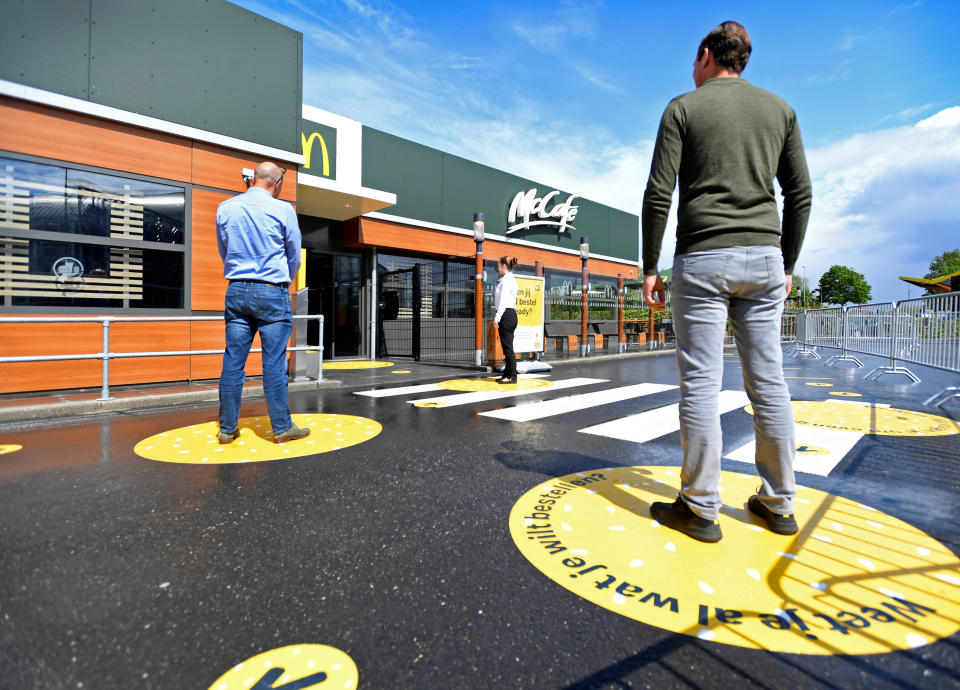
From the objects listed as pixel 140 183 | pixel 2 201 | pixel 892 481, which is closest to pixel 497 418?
pixel 892 481

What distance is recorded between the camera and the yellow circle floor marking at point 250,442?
10.4 ft

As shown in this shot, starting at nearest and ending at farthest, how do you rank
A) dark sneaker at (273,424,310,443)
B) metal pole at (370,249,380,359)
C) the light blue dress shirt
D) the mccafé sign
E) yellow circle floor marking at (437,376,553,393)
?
the light blue dress shirt → dark sneaker at (273,424,310,443) → yellow circle floor marking at (437,376,553,393) → metal pole at (370,249,380,359) → the mccafé sign

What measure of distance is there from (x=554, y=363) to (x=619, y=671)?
31.2 feet

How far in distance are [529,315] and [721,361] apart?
7.62 meters

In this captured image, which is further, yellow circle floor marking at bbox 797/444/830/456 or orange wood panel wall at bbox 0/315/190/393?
orange wood panel wall at bbox 0/315/190/393

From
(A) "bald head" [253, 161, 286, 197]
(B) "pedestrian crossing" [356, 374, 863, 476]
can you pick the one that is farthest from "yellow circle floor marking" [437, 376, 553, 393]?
(A) "bald head" [253, 161, 286, 197]

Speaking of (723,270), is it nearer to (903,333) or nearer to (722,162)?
(722,162)

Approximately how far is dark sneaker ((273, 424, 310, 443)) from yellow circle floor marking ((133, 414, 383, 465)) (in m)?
0.04

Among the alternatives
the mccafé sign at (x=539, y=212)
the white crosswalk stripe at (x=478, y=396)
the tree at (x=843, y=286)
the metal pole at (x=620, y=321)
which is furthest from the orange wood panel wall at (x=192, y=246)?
the tree at (x=843, y=286)

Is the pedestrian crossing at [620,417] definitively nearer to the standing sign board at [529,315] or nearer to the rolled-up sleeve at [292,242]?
the standing sign board at [529,315]

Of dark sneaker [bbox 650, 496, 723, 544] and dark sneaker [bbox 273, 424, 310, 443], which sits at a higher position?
dark sneaker [bbox 650, 496, 723, 544]

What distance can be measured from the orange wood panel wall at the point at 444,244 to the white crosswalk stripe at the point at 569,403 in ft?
24.1

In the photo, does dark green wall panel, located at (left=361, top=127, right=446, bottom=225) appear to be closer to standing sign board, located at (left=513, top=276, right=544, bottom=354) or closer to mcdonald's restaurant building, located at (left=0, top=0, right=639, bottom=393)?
mcdonald's restaurant building, located at (left=0, top=0, right=639, bottom=393)

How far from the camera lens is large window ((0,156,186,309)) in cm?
529
